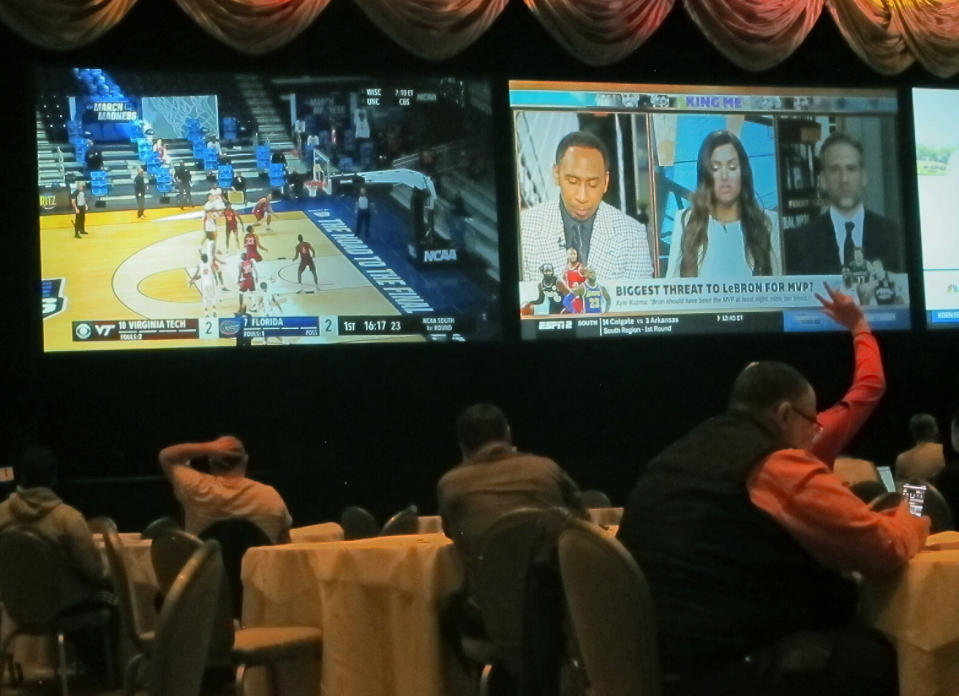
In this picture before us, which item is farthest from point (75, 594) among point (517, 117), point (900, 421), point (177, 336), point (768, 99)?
point (900, 421)

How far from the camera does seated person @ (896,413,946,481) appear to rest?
677 centimetres

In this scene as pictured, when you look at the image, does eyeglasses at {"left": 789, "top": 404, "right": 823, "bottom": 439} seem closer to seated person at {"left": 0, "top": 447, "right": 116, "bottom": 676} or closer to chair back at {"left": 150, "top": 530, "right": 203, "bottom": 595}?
chair back at {"left": 150, "top": 530, "right": 203, "bottom": 595}

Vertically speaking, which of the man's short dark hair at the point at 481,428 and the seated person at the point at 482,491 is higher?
the man's short dark hair at the point at 481,428

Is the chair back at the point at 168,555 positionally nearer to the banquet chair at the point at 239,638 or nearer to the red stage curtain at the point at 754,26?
the banquet chair at the point at 239,638

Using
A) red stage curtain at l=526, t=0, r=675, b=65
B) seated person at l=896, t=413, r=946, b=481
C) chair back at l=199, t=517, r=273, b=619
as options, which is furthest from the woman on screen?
chair back at l=199, t=517, r=273, b=619

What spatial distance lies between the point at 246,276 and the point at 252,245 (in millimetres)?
194

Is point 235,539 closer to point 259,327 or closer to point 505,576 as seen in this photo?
point 505,576

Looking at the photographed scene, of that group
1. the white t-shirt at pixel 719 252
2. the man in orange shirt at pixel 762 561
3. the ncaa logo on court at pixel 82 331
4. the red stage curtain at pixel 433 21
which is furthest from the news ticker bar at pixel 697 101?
the man in orange shirt at pixel 762 561

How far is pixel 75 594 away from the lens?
5270 millimetres

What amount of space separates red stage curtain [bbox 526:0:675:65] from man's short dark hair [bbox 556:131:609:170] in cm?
48

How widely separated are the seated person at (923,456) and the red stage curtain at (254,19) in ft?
13.6

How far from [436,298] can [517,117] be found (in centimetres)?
129

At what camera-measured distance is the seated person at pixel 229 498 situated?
5.22 meters

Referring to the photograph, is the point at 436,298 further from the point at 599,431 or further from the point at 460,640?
the point at 460,640
